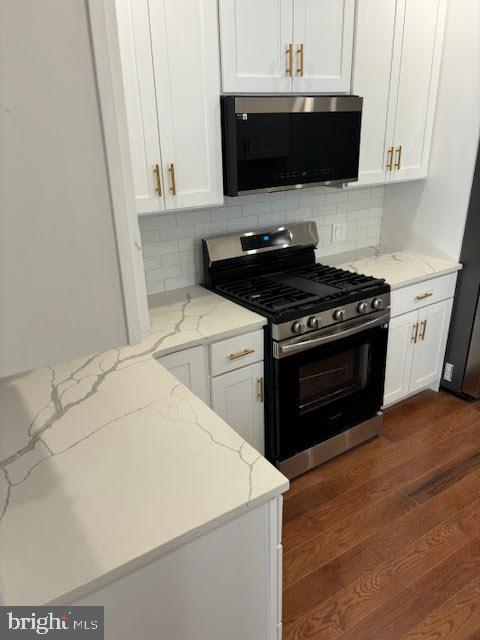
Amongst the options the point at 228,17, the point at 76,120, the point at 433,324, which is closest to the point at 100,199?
the point at 76,120

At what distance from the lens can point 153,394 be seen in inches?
59.7

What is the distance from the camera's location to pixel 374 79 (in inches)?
94.3

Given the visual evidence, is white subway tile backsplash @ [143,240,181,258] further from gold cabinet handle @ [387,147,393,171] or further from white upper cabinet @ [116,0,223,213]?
gold cabinet handle @ [387,147,393,171]

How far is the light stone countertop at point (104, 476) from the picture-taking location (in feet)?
3.11

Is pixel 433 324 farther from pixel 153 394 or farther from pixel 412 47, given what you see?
pixel 153 394

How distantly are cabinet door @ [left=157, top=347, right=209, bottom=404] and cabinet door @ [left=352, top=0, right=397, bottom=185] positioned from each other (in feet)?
4.35

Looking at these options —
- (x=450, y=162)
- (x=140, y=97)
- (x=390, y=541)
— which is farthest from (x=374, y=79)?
(x=390, y=541)

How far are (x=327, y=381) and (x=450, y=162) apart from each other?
1441mm

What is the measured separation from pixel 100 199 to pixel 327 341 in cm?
175

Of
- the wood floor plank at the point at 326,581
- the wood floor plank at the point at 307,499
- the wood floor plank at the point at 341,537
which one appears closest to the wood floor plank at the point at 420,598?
the wood floor plank at the point at 326,581

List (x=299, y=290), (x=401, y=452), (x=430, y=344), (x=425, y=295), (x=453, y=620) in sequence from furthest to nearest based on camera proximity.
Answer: (x=430, y=344), (x=425, y=295), (x=401, y=452), (x=299, y=290), (x=453, y=620)

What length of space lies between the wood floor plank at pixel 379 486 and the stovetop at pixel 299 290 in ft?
3.00

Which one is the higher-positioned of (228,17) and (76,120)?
(228,17)

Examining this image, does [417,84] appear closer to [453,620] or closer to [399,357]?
[399,357]
